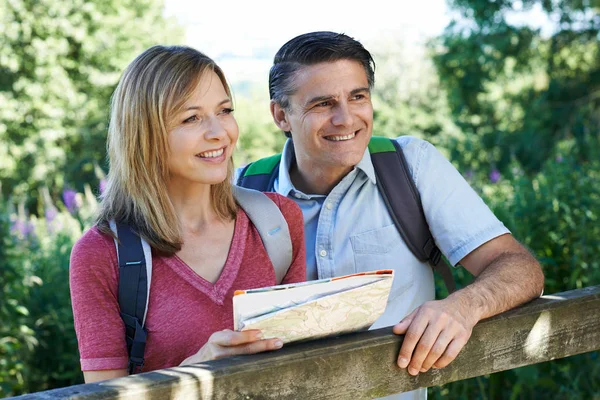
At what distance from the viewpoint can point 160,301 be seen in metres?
1.99

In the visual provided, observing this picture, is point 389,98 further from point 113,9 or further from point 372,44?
point 113,9

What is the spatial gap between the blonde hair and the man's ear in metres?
0.80

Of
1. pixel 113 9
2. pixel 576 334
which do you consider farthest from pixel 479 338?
pixel 113 9

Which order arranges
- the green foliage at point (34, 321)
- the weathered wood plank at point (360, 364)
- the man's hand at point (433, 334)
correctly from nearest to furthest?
the weathered wood plank at point (360, 364), the man's hand at point (433, 334), the green foliage at point (34, 321)

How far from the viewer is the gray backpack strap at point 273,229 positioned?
2189 mm

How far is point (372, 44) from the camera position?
36281 mm

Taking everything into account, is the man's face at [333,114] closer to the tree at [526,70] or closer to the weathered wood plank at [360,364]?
the weathered wood plank at [360,364]

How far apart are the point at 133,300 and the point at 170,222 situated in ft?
0.82

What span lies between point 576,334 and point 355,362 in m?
0.65

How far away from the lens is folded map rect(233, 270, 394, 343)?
1438 mm

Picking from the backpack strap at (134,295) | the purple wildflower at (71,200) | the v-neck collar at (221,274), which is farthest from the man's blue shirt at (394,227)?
the purple wildflower at (71,200)

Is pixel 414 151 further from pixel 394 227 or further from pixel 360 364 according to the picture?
pixel 360 364

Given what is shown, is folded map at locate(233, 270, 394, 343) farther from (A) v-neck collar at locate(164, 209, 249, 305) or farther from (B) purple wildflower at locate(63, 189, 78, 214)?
(B) purple wildflower at locate(63, 189, 78, 214)

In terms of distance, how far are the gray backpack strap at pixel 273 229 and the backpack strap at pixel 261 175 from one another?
24.2 inches
